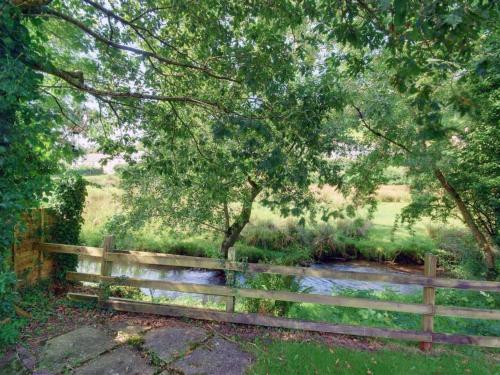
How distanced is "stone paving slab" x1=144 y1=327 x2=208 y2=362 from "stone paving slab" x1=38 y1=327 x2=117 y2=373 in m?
0.49

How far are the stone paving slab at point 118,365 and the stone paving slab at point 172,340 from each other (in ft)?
0.72

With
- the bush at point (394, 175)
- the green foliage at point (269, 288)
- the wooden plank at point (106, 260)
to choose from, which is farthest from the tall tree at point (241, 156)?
the bush at point (394, 175)

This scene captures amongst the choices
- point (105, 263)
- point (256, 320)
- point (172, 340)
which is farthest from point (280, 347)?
point (105, 263)

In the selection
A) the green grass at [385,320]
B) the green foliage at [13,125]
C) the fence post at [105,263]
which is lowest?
the green grass at [385,320]

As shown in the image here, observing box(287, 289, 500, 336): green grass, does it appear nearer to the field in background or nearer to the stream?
the stream

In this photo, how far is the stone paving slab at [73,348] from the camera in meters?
3.59

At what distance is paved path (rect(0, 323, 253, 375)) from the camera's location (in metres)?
3.54

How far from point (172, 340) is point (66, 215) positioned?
11.3ft

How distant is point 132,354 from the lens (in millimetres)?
3852

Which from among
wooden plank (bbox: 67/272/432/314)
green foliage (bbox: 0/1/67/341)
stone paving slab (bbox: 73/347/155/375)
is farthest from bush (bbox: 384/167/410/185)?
green foliage (bbox: 0/1/67/341)

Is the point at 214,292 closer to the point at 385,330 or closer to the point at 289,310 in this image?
the point at 289,310

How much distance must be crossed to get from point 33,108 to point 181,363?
3.12m

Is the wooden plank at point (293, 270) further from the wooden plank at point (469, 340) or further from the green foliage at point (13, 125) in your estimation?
the green foliage at point (13, 125)

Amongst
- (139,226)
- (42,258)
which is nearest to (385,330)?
(42,258)
